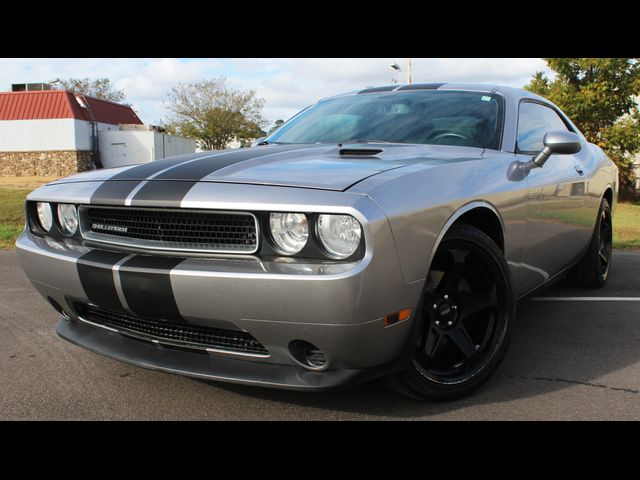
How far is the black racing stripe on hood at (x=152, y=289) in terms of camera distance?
218 cm

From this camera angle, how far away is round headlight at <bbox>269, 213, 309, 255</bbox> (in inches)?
84.4

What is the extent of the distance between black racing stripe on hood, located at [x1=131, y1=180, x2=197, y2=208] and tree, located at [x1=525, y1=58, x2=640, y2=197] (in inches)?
736

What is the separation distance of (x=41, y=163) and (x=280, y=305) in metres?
35.5

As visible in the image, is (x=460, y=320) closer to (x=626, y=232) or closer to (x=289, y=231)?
(x=289, y=231)

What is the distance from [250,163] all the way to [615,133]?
18.7m

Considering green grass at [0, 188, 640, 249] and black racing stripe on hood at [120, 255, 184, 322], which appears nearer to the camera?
black racing stripe on hood at [120, 255, 184, 322]

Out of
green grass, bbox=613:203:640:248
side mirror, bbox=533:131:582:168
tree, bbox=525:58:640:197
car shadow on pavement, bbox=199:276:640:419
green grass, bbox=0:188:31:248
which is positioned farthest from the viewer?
tree, bbox=525:58:640:197

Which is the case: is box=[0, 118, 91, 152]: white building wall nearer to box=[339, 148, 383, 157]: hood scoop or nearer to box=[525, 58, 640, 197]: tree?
box=[525, 58, 640, 197]: tree

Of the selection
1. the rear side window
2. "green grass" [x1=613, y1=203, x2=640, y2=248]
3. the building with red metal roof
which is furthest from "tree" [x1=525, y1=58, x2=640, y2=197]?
the building with red metal roof

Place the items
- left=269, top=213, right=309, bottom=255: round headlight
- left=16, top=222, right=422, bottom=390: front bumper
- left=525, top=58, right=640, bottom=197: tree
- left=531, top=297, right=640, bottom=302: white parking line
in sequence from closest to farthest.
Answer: left=16, top=222, right=422, bottom=390: front bumper < left=269, top=213, right=309, bottom=255: round headlight < left=531, top=297, right=640, bottom=302: white parking line < left=525, top=58, right=640, bottom=197: tree

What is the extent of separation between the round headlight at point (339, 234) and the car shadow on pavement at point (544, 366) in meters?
0.75

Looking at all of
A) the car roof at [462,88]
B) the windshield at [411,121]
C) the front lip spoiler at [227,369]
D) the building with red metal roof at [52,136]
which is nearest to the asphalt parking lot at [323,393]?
the front lip spoiler at [227,369]

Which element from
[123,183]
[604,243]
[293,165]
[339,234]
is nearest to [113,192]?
[123,183]
